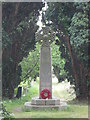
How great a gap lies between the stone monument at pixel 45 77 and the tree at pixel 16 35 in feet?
9.57

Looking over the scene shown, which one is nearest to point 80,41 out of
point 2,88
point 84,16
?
point 84,16

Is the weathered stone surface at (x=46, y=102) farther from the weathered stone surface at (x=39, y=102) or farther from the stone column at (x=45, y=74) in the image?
the stone column at (x=45, y=74)

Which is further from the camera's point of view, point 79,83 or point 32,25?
point 32,25

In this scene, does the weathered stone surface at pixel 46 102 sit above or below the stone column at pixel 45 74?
below

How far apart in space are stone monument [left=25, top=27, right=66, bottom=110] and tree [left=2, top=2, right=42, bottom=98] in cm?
292

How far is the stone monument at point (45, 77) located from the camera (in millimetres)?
9906

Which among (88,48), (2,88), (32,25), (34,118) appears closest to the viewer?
(34,118)

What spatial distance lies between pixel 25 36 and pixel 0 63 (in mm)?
2598

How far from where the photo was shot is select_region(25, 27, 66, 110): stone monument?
991 centimetres

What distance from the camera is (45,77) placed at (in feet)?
34.7

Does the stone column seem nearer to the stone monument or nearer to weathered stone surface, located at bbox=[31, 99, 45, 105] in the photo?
the stone monument

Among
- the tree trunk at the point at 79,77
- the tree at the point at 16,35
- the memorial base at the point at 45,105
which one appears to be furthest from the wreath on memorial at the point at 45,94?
the tree at the point at 16,35

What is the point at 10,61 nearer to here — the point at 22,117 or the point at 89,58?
the point at 89,58

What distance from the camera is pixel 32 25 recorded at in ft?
48.8
